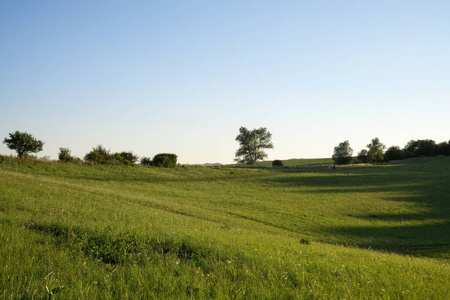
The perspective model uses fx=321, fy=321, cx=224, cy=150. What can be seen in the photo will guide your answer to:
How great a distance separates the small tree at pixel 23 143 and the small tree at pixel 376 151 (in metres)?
103

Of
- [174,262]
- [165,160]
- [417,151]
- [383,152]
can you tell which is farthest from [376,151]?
[174,262]

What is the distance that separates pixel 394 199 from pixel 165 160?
4269cm

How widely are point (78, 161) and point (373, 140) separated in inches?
3939

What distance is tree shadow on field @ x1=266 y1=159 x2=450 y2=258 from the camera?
94.1 feet

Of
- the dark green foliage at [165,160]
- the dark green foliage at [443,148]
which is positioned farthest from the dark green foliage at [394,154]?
the dark green foliage at [165,160]

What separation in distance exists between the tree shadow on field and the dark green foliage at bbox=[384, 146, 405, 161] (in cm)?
3817

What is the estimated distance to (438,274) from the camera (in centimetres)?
938

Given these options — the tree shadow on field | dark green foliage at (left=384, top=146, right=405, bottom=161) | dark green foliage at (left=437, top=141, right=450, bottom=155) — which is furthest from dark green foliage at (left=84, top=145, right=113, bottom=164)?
dark green foliage at (left=437, top=141, right=450, bottom=155)

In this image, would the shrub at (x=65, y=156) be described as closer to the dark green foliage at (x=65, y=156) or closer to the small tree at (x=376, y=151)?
the dark green foliage at (x=65, y=156)

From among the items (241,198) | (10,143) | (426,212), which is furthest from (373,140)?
(10,143)

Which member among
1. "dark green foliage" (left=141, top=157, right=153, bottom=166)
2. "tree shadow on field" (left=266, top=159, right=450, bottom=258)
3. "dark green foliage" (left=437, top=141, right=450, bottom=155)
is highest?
"dark green foliage" (left=437, top=141, right=450, bottom=155)

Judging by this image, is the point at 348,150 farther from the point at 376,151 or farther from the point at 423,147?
the point at 423,147

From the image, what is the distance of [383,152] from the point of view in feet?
384

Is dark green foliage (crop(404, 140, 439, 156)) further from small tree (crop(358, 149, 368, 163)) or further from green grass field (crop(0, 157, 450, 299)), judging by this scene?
green grass field (crop(0, 157, 450, 299))
